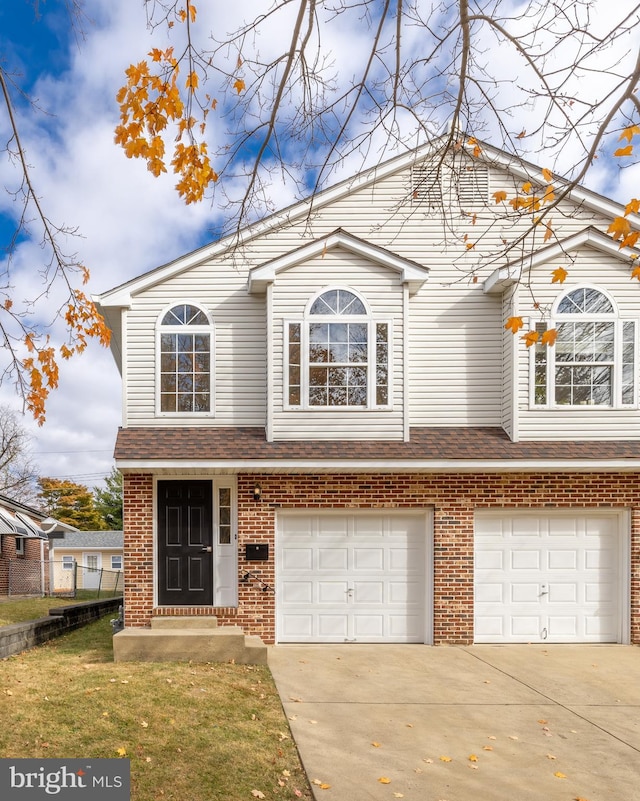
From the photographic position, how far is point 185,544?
11734 mm

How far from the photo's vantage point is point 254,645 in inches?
397

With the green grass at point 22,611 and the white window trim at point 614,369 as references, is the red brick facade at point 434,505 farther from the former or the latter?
the green grass at point 22,611

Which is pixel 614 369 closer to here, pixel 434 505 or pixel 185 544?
pixel 434 505

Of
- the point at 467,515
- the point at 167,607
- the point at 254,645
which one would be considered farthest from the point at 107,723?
the point at 467,515

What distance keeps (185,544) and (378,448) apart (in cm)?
361

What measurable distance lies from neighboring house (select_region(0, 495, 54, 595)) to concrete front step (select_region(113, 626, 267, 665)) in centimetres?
1515

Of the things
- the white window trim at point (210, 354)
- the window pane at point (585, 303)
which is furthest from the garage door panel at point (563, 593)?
the white window trim at point (210, 354)

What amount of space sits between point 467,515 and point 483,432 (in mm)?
1489

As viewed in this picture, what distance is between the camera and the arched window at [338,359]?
12.0 meters

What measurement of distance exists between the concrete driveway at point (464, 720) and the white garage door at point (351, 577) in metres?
0.48

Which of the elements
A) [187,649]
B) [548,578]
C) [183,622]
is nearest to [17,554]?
[183,622]

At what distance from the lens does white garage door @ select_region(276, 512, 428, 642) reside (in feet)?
38.9

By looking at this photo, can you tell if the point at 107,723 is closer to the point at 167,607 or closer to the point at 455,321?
the point at 167,607

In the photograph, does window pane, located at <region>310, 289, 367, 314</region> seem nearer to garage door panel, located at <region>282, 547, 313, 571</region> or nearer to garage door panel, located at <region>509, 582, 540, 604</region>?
garage door panel, located at <region>282, 547, 313, 571</region>
